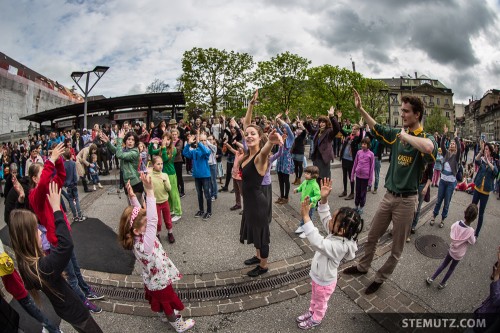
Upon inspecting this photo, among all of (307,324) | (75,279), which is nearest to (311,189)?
(307,324)

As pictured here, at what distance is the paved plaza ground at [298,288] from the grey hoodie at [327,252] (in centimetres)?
73

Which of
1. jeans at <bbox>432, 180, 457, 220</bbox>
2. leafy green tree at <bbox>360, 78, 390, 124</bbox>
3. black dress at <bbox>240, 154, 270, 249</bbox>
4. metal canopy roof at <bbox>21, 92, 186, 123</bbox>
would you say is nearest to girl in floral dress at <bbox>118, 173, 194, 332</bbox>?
black dress at <bbox>240, 154, 270, 249</bbox>

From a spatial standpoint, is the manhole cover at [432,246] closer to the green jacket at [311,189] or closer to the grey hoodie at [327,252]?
the green jacket at [311,189]

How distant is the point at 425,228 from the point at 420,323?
10.8 feet

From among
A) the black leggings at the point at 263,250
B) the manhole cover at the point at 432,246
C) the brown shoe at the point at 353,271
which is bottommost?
the brown shoe at the point at 353,271

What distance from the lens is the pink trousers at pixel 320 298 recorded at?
9.55ft

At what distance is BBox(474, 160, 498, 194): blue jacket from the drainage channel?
4.64 m

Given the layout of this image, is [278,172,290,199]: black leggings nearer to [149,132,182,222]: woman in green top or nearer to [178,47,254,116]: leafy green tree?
[149,132,182,222]: woman in green top

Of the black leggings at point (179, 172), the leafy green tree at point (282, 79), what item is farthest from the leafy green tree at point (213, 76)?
the black leggings at point (179, 172)

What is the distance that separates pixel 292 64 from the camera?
24469mm

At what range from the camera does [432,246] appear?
16.4ft

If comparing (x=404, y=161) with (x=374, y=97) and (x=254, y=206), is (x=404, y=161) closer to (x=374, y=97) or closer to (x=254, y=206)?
(x=254, y=206)

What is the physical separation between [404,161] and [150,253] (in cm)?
340

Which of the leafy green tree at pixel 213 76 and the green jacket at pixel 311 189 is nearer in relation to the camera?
the green jacket at pixel 311 189
